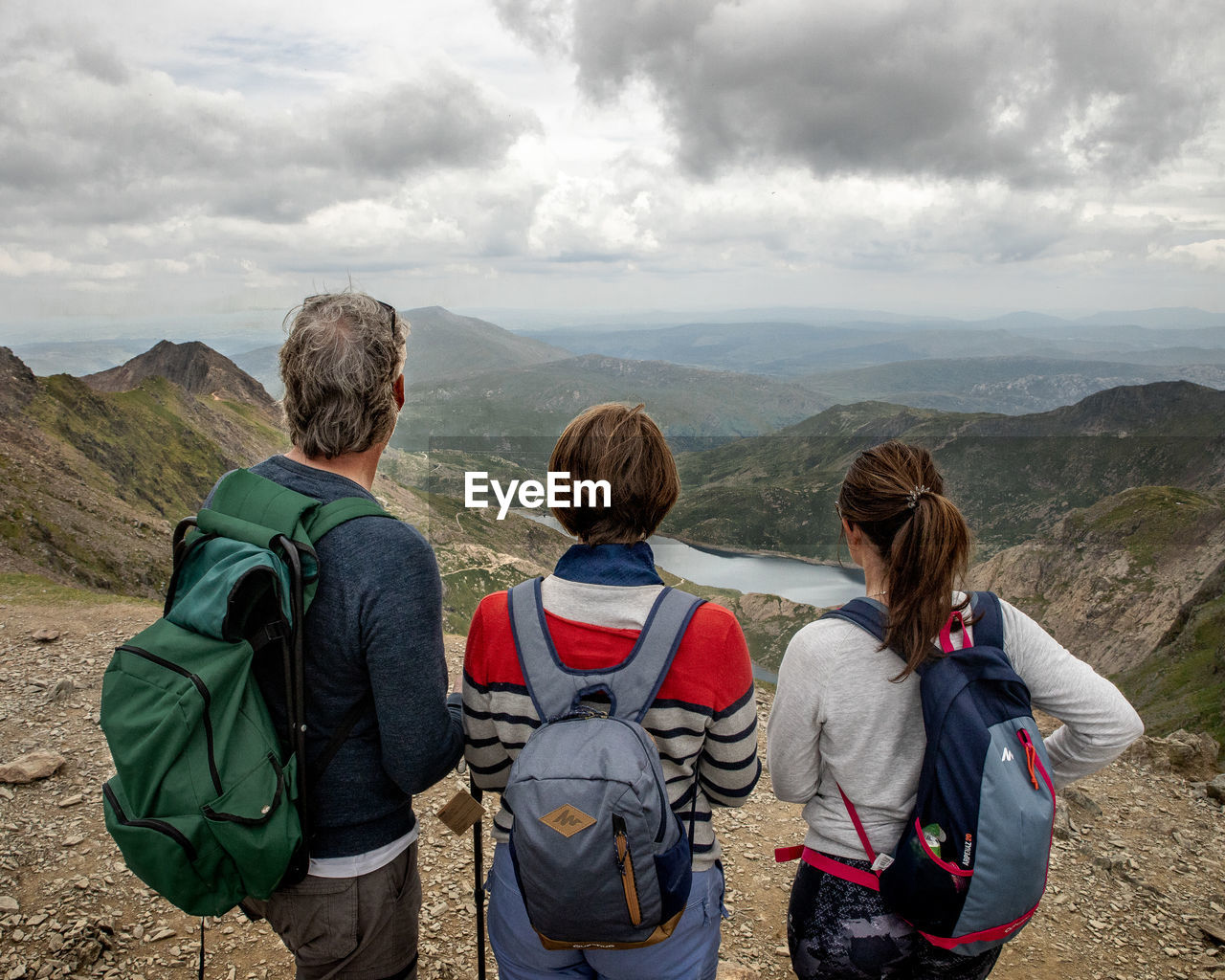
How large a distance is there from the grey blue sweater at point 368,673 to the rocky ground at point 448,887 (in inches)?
170

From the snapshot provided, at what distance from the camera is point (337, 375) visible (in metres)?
3.10

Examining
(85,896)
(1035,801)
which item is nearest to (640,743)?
(1035,801)

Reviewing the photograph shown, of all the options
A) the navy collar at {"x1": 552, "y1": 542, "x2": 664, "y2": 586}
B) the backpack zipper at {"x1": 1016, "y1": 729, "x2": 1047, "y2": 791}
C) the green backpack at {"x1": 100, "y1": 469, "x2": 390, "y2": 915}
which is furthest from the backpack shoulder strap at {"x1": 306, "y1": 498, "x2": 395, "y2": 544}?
the backpack zipper at {"x1": 1016, "y1": 729, "x2": 1047, "y2": 791}

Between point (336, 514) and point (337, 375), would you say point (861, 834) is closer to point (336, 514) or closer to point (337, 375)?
point (336, 514)

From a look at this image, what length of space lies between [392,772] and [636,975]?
1.37m

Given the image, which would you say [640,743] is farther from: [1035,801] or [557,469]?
[1035,801]

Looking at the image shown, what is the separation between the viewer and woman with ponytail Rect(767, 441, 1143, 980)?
11.0ft

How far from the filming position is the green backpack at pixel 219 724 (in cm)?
273

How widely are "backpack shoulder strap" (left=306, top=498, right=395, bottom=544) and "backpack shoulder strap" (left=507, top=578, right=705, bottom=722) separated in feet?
2.72

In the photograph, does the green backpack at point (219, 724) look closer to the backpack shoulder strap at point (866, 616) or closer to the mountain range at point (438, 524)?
the backpack shoulder strap at point (866, 616)

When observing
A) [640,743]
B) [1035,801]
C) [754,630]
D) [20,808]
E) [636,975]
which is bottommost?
[754,630]

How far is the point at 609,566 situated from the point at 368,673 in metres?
1.15

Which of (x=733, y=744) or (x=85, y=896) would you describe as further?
(x=85, y=896)

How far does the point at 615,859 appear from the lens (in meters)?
2.59
